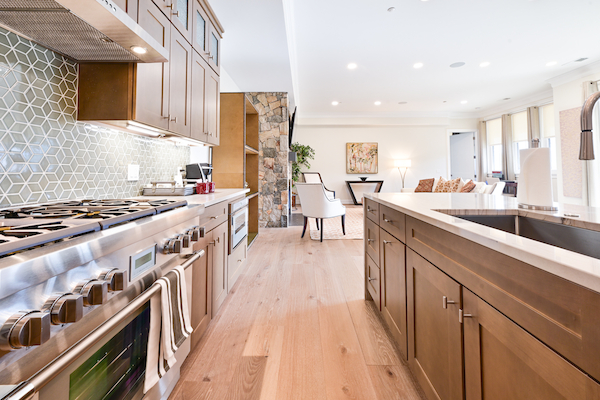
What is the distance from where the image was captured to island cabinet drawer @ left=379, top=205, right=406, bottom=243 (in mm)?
1319

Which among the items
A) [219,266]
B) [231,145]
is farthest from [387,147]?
[219,266]

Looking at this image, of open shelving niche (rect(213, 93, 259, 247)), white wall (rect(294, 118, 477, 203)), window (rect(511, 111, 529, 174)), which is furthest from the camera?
white wall (rect(294, 118, 477, 203))

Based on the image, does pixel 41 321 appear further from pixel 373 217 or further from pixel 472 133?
pixel 472 133

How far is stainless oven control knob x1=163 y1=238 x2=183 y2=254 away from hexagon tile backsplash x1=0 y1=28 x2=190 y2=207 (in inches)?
27.3

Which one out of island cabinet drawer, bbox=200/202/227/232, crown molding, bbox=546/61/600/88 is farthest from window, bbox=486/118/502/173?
island cabinet drawer, bbox=200/202/227/232

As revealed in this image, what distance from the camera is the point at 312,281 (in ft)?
8.36

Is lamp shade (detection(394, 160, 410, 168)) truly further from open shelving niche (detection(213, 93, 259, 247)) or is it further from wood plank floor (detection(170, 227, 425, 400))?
wood plank floor (detection(170, 227, 425, 400))

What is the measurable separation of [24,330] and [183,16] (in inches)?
82.5

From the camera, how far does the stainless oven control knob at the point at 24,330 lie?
17.8 inches

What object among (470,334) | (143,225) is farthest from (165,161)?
(470,334)

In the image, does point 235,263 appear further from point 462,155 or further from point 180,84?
point 462,155

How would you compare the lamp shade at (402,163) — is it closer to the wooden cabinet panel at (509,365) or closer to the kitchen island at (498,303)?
the kitchen island at (498,303)

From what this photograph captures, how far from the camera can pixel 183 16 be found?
1.89 meters

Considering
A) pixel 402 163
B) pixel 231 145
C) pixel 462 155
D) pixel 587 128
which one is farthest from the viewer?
pixel 462 155
